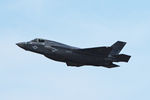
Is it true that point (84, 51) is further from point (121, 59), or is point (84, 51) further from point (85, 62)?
point (121, 59)

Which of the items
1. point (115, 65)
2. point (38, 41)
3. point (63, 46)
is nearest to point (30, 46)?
point (38, 41)

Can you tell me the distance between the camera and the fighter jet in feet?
193

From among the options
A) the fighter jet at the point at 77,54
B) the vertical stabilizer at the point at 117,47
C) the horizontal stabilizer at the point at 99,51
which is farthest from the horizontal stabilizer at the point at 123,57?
the horizontal stabilizer at the point at 99,51

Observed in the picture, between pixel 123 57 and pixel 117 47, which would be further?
pixel 117 47

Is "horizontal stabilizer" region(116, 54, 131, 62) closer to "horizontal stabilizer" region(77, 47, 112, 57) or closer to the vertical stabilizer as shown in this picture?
the vertical stabilizer

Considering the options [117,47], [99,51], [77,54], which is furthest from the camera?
[117,47]

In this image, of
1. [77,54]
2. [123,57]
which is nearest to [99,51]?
[77,54]

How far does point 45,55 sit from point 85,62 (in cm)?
690

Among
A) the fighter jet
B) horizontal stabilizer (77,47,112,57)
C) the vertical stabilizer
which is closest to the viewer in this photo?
horizontal stabilizer (77,47,112,57)

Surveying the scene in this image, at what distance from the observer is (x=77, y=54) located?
195ft

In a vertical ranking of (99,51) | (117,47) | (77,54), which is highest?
(117,47)

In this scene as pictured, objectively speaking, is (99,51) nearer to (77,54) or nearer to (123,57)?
(77,54)

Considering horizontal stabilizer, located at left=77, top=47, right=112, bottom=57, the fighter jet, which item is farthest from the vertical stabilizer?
horizontal stabilizer, located at left=77, top=47, right=112, bottom=57

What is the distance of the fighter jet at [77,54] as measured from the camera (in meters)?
58.8
